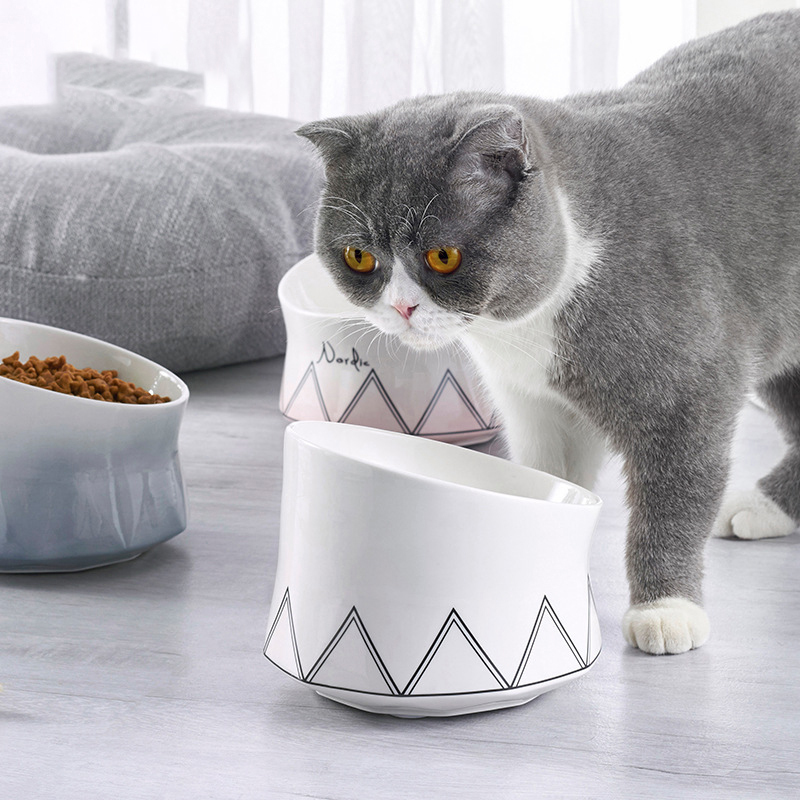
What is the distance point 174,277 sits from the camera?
1.38 meters

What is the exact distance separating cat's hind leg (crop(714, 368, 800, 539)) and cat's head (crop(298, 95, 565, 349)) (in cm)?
34

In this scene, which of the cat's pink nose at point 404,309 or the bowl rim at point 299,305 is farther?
the bowl rim at point 299,305

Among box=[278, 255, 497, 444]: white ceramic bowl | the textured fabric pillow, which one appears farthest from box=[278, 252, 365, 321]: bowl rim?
the textured fabric pillow

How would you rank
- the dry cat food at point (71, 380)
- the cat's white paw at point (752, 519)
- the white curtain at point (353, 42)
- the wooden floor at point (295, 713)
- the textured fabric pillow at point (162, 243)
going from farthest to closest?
the white curtain at point (353, 42) → the textured fabric pillow at point (162, 243) → the cat's white paw at point (752, 519) → the dry cat food at point (71, 380) → the wooden floor at point (295, 713)

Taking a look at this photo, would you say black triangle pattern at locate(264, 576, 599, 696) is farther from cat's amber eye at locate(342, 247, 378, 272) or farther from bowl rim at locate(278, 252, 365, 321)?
bowl rim at locate(278, 252, 365, 321)

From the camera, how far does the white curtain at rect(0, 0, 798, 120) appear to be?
7.14 feet

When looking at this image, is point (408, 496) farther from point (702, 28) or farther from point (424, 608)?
point (702, 28)

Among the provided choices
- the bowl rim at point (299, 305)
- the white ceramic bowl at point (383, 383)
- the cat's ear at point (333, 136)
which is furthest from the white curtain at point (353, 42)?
the cat's ear at point (333, 136)

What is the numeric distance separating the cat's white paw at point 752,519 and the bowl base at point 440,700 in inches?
14.4

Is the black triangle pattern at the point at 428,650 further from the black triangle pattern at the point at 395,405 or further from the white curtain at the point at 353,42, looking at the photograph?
the white curtain at the point at 353,42

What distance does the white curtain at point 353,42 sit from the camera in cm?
218

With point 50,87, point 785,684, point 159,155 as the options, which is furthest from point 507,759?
point 50,87

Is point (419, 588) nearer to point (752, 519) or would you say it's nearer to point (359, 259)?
point (359, 259)

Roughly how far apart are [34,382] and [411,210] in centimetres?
35
